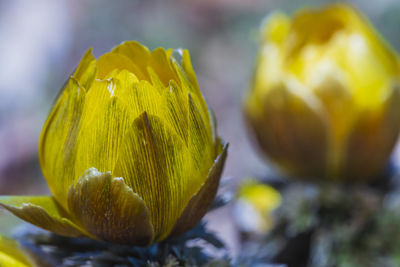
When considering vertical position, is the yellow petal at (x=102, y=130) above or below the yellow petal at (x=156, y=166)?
above

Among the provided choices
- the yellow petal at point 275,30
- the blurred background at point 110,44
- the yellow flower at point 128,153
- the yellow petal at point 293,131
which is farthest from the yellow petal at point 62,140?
the blurred background at point 110,44

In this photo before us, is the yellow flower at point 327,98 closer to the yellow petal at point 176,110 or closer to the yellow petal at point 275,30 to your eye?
the yellow petal at point 275,30

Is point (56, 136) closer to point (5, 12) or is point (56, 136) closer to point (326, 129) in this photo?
point (326, 129)

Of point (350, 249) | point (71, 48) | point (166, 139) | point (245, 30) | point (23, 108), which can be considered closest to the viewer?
point (166, 139)

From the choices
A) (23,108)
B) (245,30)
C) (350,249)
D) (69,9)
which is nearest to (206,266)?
(350,249)

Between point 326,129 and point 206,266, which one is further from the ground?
point 326,129

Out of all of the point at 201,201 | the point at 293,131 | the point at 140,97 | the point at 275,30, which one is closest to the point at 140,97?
the point at 140,97
